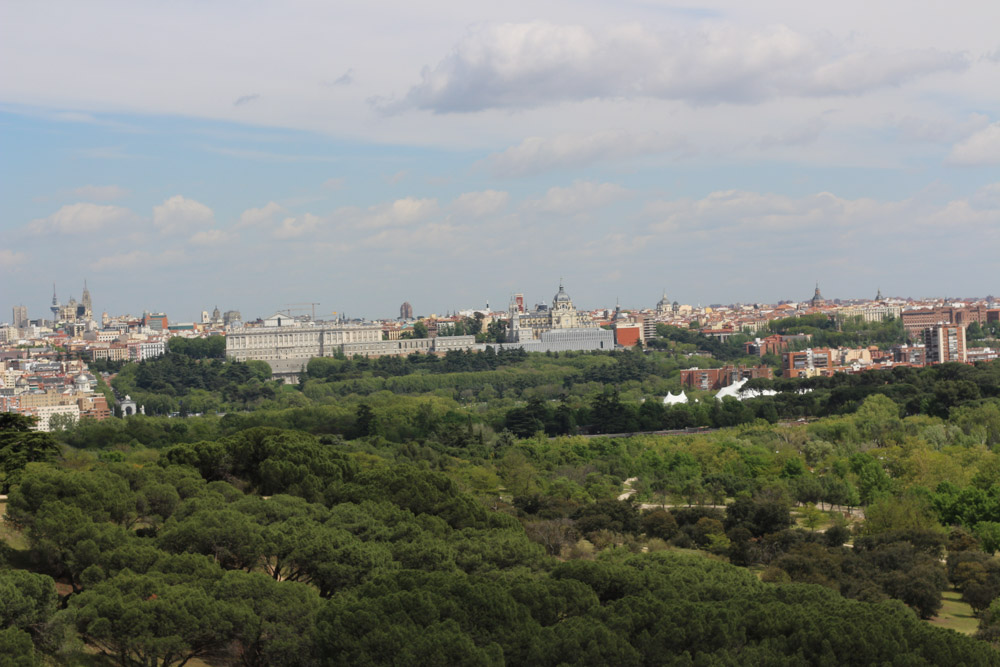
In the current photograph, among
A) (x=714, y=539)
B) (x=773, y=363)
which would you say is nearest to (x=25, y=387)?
(x=773, y=363)

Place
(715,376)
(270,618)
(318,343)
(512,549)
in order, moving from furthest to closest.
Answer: (318,343) < (715,376) < (512,549) < (270,618)

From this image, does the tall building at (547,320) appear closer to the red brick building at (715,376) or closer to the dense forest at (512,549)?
the red brick building at (715,376)

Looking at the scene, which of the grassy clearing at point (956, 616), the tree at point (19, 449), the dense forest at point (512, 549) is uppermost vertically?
the tree at point (19, 449)

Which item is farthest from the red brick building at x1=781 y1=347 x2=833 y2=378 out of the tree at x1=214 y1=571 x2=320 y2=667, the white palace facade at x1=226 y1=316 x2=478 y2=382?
the tree at x1=214 y1=571 x2=320 y2=667

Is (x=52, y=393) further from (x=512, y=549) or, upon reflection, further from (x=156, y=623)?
(x=156, y=623)

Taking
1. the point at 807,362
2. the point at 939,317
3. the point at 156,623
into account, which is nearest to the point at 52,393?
the point at 807,362

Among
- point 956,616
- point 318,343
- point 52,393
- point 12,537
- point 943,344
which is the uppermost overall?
point 318,343

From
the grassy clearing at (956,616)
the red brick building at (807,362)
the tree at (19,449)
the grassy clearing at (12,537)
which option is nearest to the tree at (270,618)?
the grassy clearing at (12,537)
